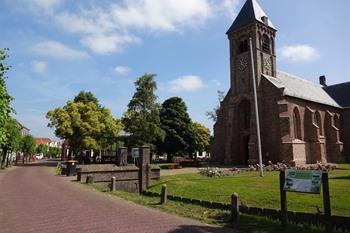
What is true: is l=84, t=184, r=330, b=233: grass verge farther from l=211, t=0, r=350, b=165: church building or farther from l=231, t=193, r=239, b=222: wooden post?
l=211, t=0, r=350, b=165: church building

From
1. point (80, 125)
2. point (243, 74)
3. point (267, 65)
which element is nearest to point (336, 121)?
point (267, 65)

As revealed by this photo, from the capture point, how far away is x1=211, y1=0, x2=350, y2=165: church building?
3659 cm

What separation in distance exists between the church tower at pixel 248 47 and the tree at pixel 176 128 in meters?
15.9

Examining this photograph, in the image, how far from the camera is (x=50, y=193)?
16.6 metres

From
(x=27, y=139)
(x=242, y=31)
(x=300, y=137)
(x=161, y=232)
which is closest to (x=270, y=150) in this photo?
(x=300, y=137)

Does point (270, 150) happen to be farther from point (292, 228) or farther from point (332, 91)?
point (292, 228)

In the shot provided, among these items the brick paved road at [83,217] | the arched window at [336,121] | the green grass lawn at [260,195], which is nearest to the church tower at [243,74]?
the arched window at [336,121]

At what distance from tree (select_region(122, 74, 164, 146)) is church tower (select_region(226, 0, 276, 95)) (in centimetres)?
1353

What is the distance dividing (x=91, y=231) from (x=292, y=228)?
5884mm

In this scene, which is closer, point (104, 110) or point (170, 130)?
point (104, 110)

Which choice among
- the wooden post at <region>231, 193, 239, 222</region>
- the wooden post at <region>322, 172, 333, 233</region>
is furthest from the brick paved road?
the wooden post at <region>322, 172, 333, 233</region>

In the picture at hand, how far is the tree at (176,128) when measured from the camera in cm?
5397

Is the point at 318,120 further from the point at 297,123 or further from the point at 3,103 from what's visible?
the point at 3,103

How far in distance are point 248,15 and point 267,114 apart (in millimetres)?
13359
